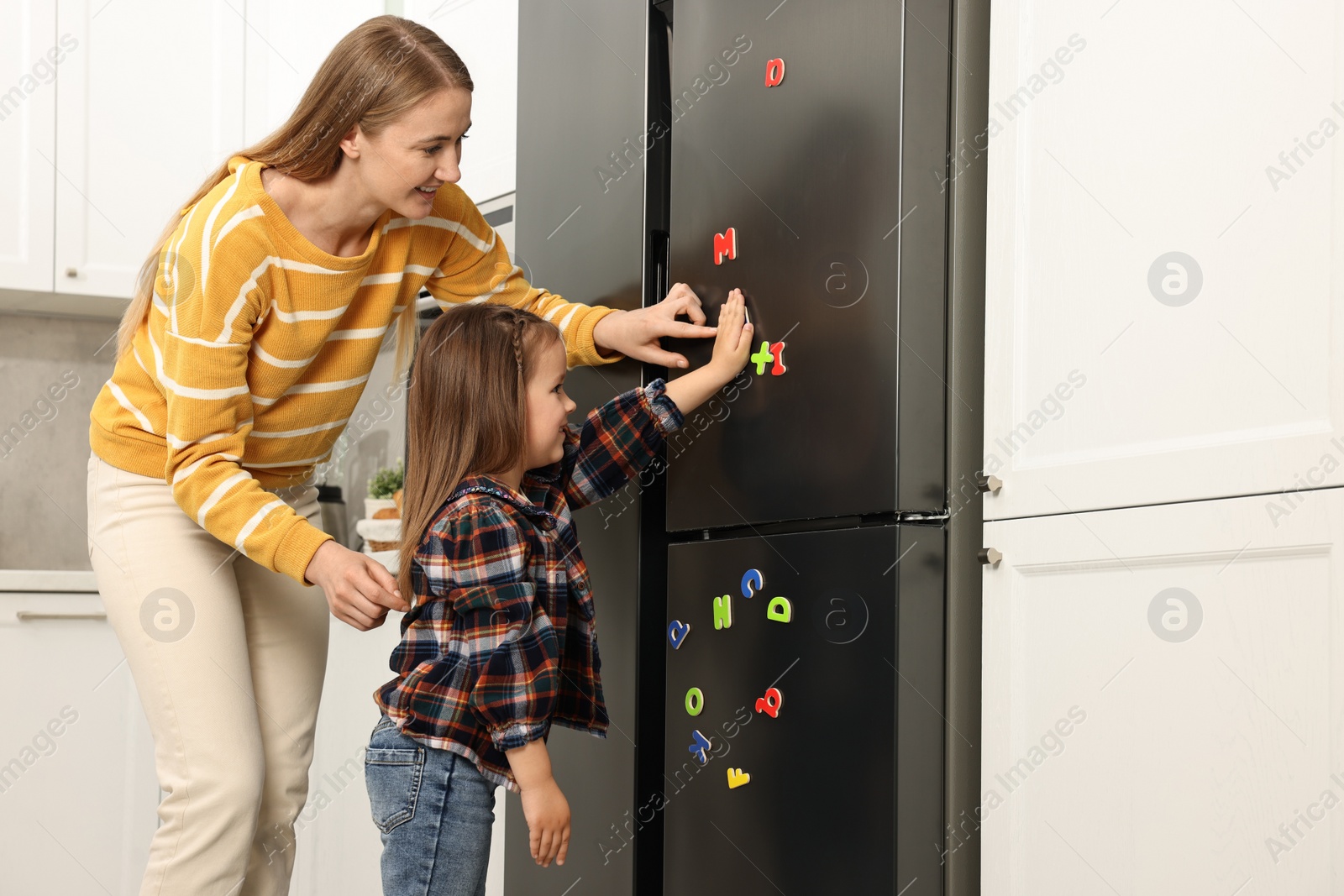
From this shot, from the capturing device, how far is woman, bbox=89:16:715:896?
1.21 metres

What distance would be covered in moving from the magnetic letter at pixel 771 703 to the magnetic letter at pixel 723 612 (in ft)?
0.32

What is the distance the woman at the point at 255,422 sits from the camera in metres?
1.21

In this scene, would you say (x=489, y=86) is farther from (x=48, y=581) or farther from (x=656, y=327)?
(x=48, y=581)

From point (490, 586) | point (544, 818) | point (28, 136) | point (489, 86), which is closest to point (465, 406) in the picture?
point (490, 586)

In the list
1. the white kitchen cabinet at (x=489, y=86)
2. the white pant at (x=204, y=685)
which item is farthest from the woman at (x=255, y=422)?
the white kitchen cabinet at (x=489, y=86)

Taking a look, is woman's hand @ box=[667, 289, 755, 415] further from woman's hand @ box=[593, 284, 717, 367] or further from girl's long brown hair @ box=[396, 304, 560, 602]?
girl's long brown hair @ box=[396, 304, 560, 602]

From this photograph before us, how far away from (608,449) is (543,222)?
0.45 meters

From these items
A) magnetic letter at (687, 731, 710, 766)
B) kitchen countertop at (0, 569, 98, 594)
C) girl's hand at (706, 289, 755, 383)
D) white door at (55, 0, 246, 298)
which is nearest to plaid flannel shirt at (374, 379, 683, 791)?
magnetic letter at (687, 731, 710, 766)

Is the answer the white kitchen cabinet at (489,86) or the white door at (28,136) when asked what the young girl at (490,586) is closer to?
the white kitchen cabinet at (489,86)

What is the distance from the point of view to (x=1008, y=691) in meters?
1.17

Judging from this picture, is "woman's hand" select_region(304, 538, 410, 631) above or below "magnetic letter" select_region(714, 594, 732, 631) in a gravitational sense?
above

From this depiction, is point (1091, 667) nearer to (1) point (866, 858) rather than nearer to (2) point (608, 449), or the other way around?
(1) point (866, 858)

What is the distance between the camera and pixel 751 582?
132 centimetres

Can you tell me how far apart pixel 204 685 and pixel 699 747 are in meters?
0.56
